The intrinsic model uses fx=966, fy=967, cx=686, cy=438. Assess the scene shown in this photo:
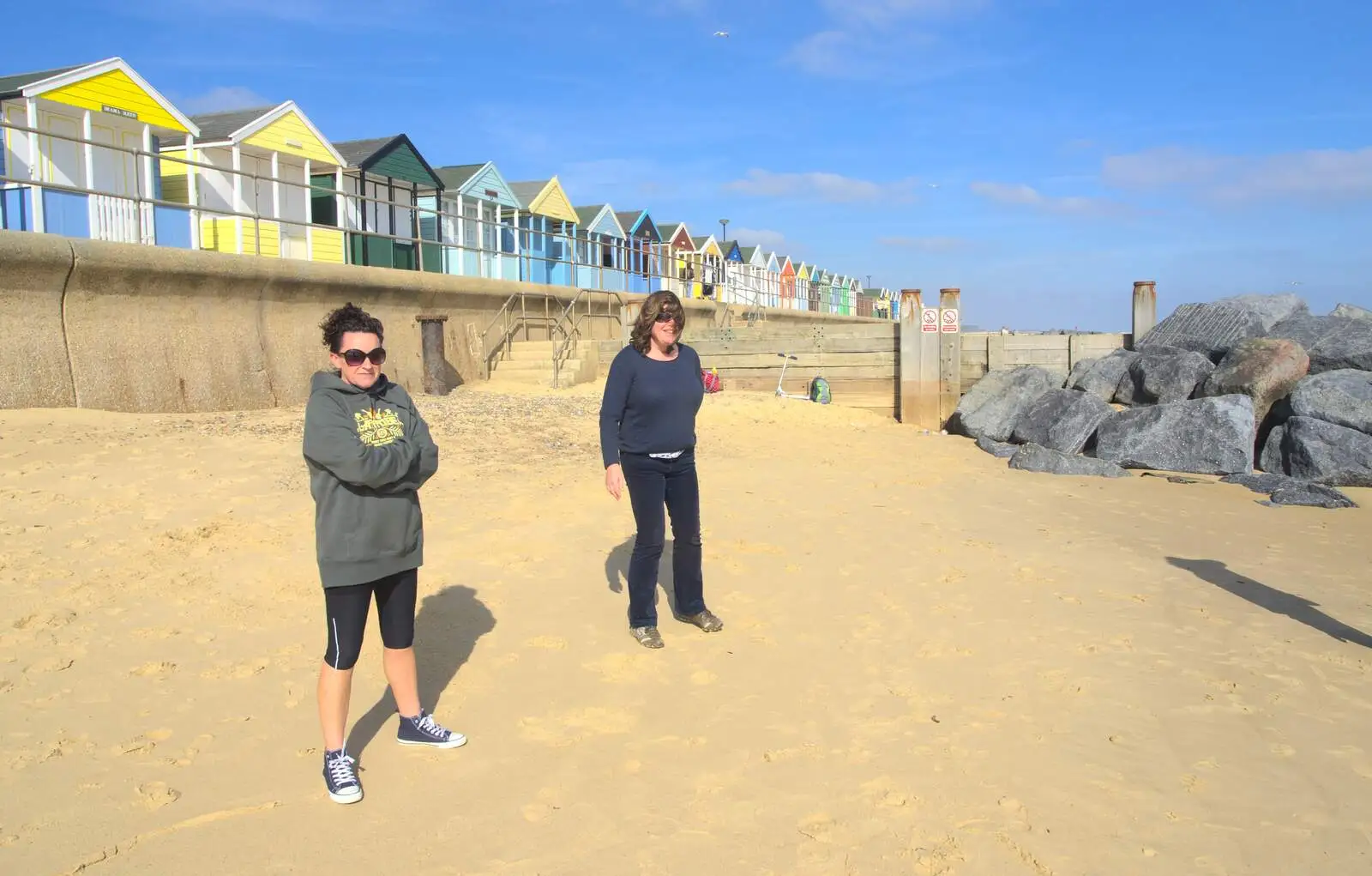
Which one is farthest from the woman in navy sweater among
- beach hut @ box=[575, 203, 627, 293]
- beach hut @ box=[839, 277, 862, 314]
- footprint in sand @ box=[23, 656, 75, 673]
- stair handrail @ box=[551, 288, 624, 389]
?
beach hut @ box=[839, 277, 862, 314]

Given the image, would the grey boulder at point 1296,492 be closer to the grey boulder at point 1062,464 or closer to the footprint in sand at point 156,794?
the grey boulder at point 1062,464

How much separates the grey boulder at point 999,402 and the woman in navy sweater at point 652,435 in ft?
32.5

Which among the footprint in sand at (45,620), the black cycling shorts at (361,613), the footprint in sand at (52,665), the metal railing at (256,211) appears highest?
the metal railing at (256,211)

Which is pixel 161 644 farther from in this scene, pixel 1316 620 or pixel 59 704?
pixel 1316 620

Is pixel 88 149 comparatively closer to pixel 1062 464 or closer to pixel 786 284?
pixel 1062 464

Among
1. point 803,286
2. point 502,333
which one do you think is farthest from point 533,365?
point 803,286

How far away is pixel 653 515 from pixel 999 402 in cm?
1063

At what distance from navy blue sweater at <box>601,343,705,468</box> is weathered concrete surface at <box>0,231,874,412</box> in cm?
714

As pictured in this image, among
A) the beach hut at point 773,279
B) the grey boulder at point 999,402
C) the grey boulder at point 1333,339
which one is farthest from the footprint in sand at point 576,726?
the beach hut at point 773,279

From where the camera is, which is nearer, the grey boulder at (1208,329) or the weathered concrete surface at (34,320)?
the weathered concrete surface at (34,320)

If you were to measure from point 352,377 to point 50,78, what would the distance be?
50.5ft

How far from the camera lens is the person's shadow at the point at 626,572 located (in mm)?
5748

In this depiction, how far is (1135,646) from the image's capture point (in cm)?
486

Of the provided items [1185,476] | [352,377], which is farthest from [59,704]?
[1185,476]
